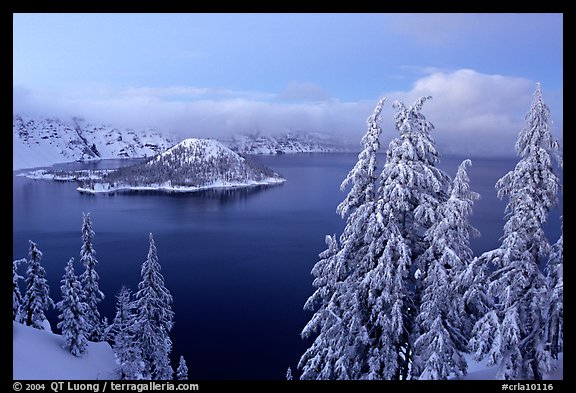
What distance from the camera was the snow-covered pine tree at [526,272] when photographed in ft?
25.1

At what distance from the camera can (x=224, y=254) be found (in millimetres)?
64500

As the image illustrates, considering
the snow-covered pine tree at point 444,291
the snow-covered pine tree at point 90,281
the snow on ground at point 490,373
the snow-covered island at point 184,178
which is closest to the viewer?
the snow on ground at point 490,373

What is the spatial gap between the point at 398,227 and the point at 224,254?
57.4 metres

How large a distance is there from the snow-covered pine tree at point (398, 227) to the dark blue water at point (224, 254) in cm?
102

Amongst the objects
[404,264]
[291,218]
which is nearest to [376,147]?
[404,264]

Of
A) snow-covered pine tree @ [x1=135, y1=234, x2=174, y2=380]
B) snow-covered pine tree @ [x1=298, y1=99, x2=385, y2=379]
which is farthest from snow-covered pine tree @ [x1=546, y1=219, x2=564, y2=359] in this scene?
snow-covered pine tree @ [x1=135, y1=234, x2=174, y2=380]

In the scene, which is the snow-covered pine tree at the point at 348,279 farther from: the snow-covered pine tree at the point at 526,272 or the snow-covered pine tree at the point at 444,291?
the snow-covered pine tree at the point at 526,272

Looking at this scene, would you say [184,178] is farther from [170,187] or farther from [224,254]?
[224,254]

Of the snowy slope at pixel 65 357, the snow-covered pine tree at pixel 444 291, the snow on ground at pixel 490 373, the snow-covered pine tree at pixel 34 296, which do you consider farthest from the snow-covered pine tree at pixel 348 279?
the snow-covered pine tree at pixel 34 296

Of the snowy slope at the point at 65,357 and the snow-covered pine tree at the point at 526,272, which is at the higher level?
the snow-covered pine tree at the point at 526,272

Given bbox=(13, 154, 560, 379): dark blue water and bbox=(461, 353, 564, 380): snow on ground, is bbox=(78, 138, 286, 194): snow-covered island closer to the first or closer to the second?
bbox=(13, 154, 560, 379): dark blue water
